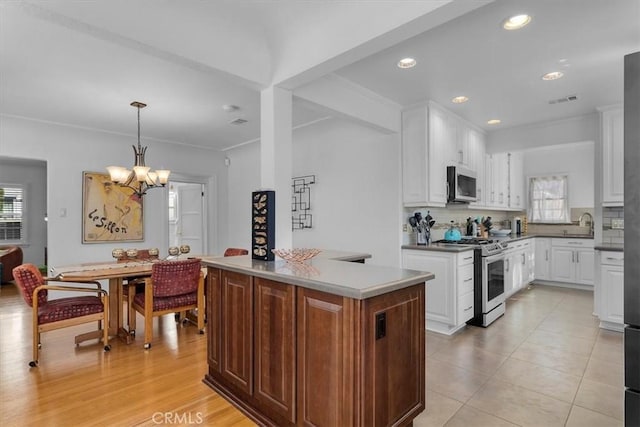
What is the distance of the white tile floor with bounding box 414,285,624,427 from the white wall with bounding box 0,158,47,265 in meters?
8.33

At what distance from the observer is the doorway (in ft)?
21.0

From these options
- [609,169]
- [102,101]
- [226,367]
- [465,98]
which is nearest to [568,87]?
[465,98]

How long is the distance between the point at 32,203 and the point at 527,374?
30.3ft

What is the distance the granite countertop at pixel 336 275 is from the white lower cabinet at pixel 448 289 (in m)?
1.82

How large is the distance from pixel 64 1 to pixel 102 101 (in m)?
2.35

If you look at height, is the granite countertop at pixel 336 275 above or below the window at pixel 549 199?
below

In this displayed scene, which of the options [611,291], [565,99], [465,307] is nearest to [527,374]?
[465,307]

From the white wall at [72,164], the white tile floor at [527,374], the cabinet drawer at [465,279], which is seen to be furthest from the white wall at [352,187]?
the white wall at [72,164]

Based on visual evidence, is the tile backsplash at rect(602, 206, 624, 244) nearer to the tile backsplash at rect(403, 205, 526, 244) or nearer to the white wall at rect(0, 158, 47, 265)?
the tile backsplash at rect(403, 205, 526, 244)

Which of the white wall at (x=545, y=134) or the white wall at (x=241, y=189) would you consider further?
the white wall at (x=241, y=189)

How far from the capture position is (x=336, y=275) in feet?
5.83

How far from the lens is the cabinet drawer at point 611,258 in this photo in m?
3.54

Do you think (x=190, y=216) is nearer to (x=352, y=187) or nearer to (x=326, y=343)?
(x=352, y=187)

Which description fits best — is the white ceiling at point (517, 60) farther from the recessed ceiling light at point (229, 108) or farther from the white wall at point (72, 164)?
the white wall at point (72, 164)
